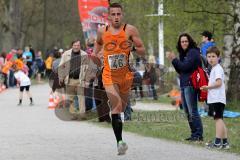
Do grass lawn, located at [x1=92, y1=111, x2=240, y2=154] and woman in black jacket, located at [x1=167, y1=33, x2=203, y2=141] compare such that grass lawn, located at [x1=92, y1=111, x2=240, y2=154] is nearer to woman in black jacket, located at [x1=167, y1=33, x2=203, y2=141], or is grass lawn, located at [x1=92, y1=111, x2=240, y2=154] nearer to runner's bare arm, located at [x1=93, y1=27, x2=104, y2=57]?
woman in black jacket, located at [x1=167, y1=33, x2=203, y2=141]

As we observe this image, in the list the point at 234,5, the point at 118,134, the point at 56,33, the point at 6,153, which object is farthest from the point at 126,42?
the point at 56,33

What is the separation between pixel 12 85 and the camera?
1377 inches

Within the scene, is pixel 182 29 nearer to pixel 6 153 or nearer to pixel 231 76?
pixel 231 76

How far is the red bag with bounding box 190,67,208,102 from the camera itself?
39.0 ft

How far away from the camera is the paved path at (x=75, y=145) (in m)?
9.99

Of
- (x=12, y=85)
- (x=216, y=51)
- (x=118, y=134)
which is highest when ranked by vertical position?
(x=216, y=51)

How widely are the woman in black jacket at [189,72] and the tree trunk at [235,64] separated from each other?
21.6 feet

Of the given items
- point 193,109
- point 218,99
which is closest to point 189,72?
point 193,109

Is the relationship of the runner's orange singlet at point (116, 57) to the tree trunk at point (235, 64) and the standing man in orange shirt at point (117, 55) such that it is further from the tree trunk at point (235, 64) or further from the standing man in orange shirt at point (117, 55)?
the tree trunk at point (235, 64)

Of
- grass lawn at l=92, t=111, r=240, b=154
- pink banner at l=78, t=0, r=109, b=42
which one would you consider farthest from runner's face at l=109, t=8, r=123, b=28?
pink banner at l=78, t=0, r=109, b=42

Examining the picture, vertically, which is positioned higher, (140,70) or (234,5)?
(234,5)

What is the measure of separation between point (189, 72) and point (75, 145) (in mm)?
2415

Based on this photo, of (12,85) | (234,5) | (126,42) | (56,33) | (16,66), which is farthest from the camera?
(56,33)

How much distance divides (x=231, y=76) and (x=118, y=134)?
9.52 meters
